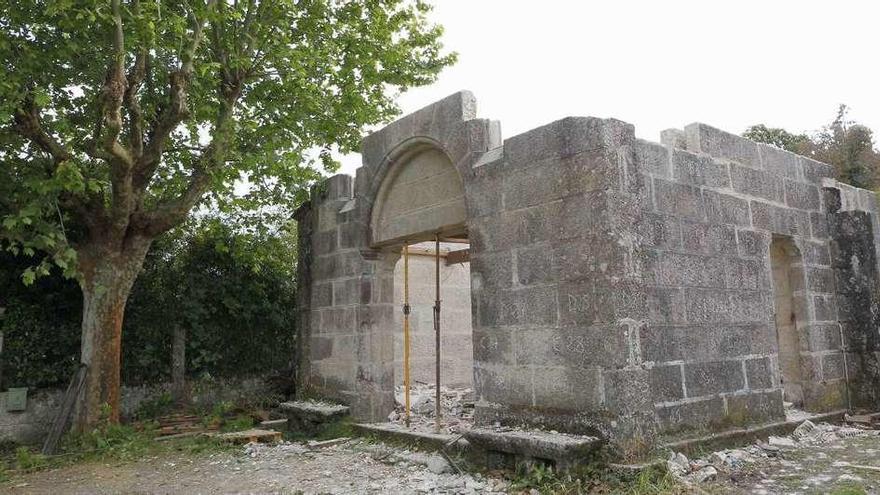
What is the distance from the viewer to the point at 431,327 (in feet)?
34.0

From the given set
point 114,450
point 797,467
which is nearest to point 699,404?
point 797,467

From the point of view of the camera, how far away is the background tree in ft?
64.7

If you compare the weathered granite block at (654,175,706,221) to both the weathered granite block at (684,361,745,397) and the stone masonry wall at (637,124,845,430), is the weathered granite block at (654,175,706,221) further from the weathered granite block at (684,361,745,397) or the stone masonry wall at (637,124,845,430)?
the weathered granite block at (684,361,745,397)

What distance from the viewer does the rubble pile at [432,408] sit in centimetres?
724

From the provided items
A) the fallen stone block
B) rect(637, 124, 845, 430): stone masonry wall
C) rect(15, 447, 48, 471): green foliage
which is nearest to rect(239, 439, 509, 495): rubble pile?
the fallen stone block

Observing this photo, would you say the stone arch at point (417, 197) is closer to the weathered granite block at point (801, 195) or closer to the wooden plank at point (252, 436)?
the wooden plank at point (252, 436)

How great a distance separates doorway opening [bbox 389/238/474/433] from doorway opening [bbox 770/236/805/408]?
3.88 m

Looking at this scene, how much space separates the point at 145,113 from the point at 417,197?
12.1 ft

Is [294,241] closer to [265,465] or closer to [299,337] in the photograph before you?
[299,337]

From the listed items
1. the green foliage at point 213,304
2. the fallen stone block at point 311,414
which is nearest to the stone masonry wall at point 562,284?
the fallen stone block at point 311,414

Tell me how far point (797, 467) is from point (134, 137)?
23.1 feet

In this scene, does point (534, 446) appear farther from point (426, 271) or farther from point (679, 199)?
point (426, 271)

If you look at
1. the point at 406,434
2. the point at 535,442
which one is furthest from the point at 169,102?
the point at 535,442

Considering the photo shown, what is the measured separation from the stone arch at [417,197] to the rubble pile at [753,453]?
2.97 metres
